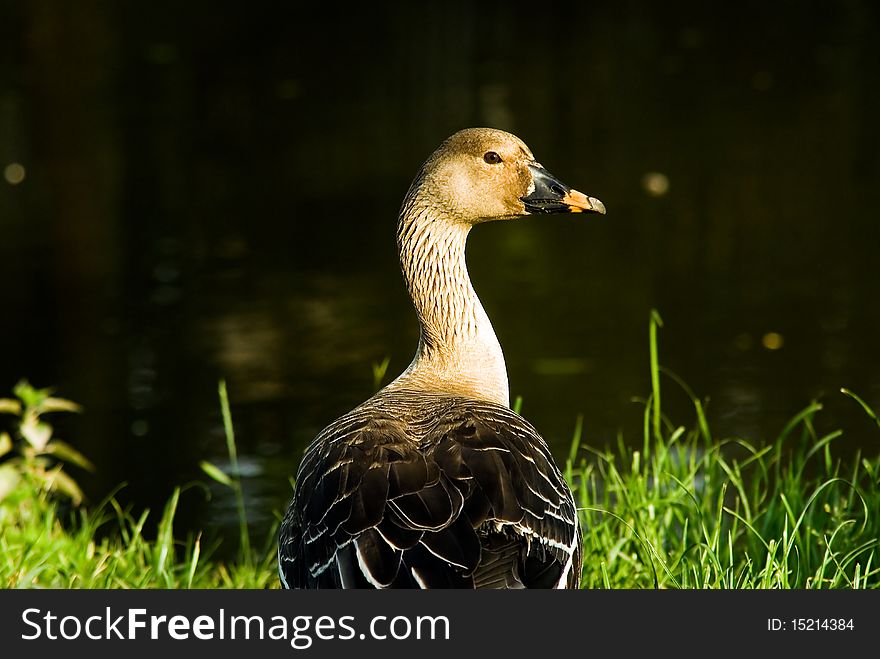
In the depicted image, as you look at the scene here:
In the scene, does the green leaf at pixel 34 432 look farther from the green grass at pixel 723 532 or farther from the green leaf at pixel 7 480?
the green grass at pixel 723 532

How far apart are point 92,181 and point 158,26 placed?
22.4 feet

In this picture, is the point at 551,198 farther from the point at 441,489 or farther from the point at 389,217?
the point at 389,217

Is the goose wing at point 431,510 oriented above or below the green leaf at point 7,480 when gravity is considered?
above

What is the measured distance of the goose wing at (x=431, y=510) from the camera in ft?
11.6

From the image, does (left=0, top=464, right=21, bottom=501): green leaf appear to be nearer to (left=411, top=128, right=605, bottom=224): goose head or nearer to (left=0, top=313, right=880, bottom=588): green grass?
(left=0, top=313, right=880, bottom=588): green grass

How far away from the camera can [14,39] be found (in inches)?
705

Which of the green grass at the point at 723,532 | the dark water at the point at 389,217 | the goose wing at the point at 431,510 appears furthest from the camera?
the dark water at the point at 389,217

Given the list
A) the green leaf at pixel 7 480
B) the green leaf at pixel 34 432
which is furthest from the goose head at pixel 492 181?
the green leaf at pixel 7 480

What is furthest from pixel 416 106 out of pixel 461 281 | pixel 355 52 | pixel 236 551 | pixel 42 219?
pixel 461 281

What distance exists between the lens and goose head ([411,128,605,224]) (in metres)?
5.02

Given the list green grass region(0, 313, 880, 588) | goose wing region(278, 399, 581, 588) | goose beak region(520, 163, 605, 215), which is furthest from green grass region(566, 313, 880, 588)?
goose beak region(520, 163, 605, 215)

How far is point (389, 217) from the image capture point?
11.5 metres

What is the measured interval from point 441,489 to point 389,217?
313 inches

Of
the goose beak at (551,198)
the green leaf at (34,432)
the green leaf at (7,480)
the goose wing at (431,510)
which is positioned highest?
the goose beak at (551,198)
